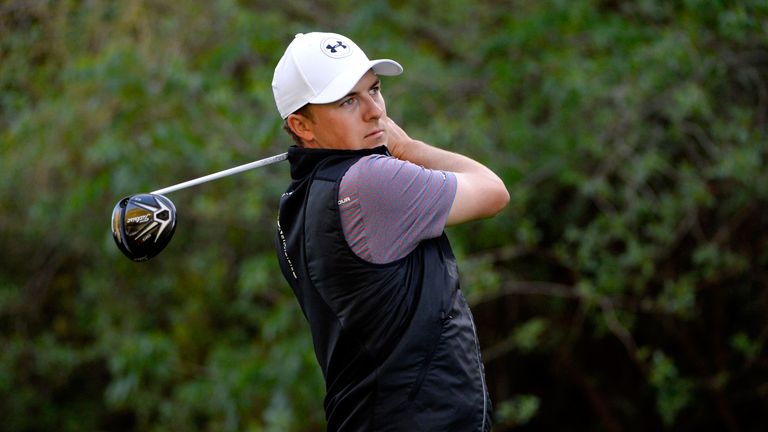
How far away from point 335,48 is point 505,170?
3.56m

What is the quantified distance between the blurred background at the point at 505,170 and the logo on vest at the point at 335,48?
9.92 ft

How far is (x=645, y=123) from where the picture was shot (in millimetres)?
5941

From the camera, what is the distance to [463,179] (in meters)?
2.55

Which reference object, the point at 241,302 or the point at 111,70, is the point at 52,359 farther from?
the point at 111,70

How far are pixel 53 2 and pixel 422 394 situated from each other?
4.83 meters

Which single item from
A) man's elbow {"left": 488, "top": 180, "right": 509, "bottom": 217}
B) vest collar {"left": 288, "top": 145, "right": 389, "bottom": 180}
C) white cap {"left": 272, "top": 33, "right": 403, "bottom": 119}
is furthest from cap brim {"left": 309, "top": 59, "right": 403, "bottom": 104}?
man's elbow {"left": 488, "top": 180, "right": 509, "bottom": 217}

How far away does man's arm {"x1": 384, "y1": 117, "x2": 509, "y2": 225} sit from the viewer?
2518 millimetres

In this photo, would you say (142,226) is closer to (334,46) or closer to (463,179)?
(334,46)

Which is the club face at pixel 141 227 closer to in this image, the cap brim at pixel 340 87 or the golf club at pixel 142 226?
the golf club at pixel 142 226

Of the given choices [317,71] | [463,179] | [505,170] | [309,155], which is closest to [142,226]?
[309,155]

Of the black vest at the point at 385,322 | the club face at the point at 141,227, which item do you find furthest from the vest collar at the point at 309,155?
the club face at the point at 141,227

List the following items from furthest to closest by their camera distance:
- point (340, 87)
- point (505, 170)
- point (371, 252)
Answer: point (505, 170) < point (340, 87) < point (371, 252)

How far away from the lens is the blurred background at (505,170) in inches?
225

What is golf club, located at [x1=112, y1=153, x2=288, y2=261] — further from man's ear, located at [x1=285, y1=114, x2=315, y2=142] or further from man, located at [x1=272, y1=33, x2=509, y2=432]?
man, located at [x1=272, y1=33, x2=509, y2=432]
